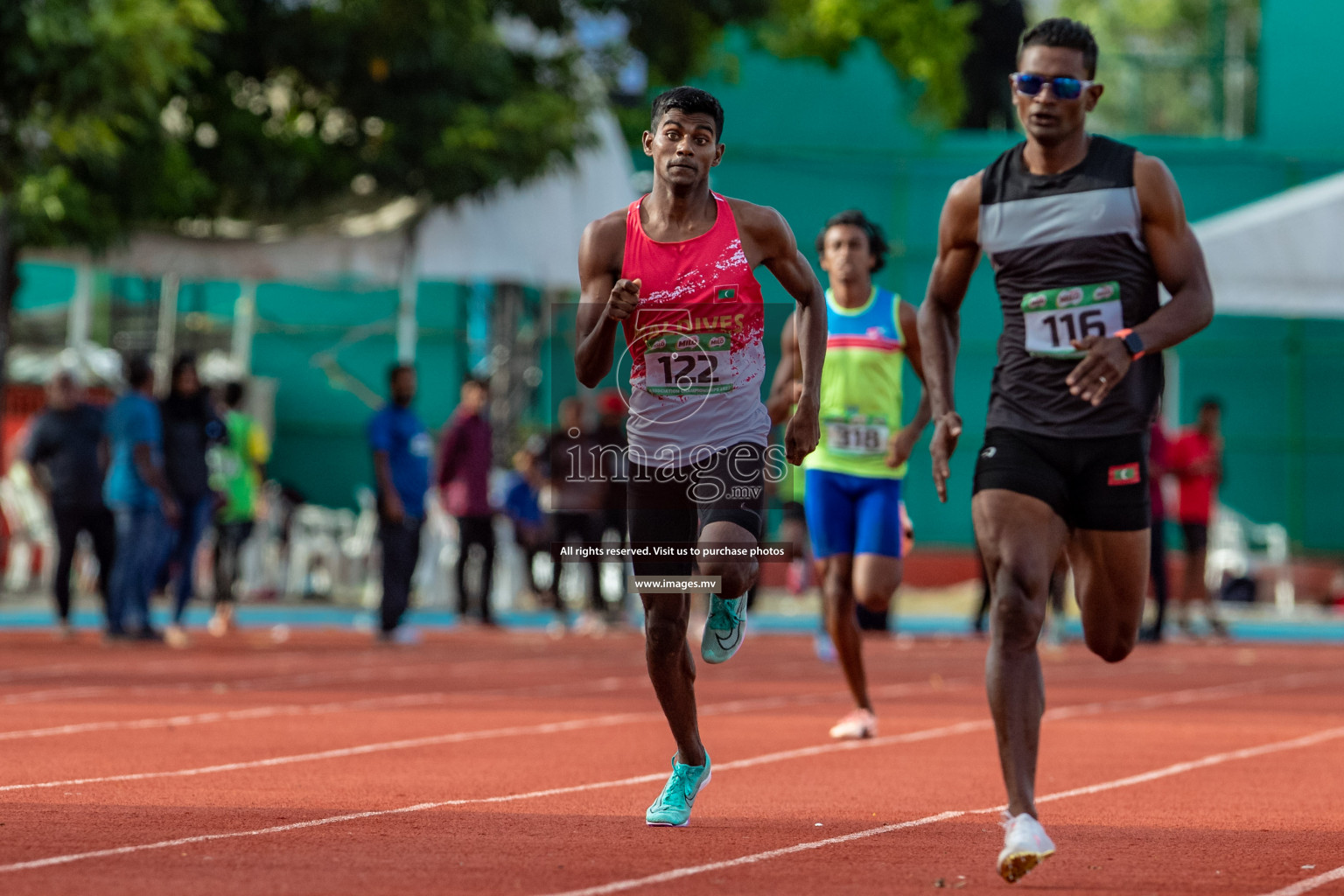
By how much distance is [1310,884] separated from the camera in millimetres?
5230

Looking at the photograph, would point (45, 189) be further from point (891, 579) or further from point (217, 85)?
point (891, 579)

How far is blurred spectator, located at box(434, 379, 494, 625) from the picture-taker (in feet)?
57.0

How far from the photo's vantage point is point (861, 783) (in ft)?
24.9

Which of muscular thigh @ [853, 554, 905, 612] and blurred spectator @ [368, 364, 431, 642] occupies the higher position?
blurred spectator @ [368, 364, 431, 642]

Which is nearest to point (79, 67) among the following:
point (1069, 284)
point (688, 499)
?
point (688, 499)

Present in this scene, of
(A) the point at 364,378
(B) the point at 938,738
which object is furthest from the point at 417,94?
(B) the point at 938,738

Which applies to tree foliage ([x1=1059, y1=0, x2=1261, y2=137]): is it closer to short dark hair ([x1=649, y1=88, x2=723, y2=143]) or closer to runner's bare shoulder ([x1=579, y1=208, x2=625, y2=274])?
short dark hair ([x1=649, y1=88, x2=723, y2=143])

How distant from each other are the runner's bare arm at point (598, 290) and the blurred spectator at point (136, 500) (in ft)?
30.3

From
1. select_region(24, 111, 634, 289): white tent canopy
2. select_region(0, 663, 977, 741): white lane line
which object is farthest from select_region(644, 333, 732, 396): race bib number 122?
select_region(24, 111, 634, 289): white tent canopy

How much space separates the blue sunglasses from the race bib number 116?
0.56 m

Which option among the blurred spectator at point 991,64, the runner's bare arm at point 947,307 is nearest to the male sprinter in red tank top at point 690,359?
the runner's bare arm at point 947,307

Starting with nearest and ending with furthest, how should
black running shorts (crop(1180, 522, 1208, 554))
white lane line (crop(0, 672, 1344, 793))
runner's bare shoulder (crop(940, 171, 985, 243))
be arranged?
runner's bare shoulder (crop(940, 171, 985, 243)) < white lane line (crop(0, 672, 1344, 793)) < black running shorts (crop(1180, 522, 1208, 554))

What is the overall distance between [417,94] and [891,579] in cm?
1130

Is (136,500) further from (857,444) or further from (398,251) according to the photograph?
(857,444)
